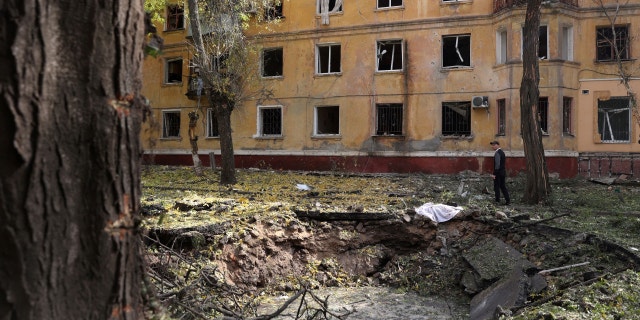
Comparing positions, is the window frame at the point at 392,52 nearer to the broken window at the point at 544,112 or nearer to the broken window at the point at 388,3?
the broken window at the point at 388,3

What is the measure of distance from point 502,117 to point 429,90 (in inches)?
128

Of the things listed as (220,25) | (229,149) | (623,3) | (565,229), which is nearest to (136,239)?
(565,229)

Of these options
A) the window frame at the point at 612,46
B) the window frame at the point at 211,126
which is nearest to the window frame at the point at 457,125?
the window frame at the point at 612,46

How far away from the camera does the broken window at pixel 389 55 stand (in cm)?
2322

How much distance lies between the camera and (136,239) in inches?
76.4

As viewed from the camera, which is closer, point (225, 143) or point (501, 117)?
point (225, 143)

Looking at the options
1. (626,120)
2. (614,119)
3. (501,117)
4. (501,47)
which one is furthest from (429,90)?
(626,120)

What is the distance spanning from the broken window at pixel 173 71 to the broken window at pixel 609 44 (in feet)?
66.5

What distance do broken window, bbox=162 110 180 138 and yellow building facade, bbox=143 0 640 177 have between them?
149cm

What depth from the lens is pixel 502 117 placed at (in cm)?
2130

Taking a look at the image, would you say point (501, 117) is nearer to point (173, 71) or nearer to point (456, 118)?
point (456, 118)

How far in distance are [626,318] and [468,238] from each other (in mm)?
5160

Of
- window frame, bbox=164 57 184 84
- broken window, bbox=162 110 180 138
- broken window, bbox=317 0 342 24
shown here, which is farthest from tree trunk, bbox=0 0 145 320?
window frame, bbox=164 57 184 84

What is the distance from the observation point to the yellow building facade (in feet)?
67.5
